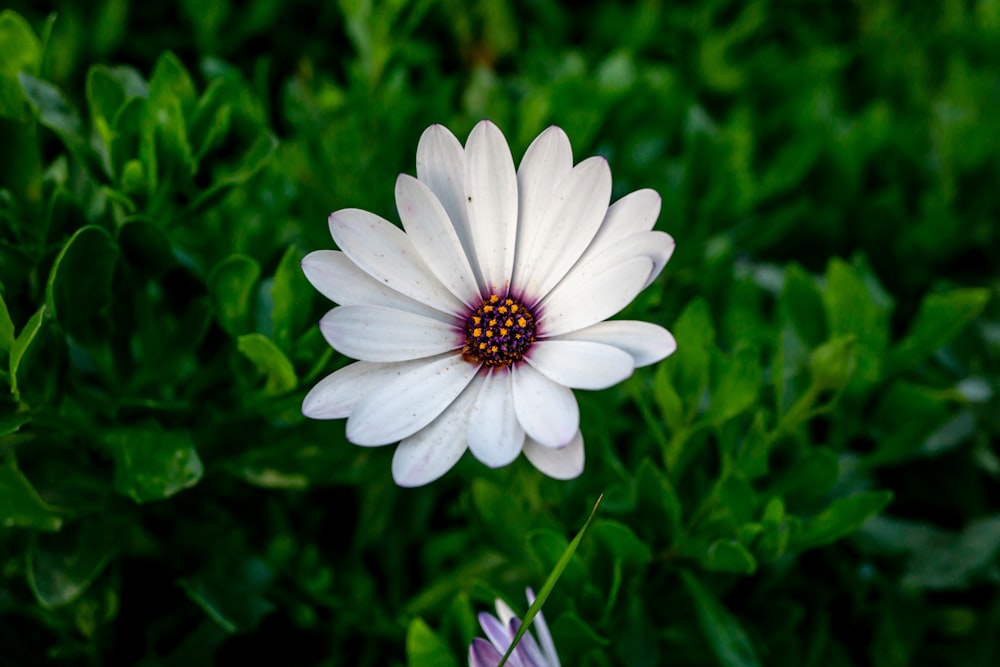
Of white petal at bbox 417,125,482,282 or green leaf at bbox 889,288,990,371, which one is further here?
green leaf at bbox 889,288,990,371

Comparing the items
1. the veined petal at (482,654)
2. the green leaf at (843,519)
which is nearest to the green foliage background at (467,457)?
the green leaf at (843,519)

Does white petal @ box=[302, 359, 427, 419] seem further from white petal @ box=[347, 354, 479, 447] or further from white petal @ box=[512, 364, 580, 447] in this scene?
white petal @ box=[512, 364, 580, 447]

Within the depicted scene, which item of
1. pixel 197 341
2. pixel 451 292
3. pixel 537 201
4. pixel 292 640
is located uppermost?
pixel 537 201

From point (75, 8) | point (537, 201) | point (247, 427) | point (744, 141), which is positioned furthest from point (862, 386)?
point (75, 8)

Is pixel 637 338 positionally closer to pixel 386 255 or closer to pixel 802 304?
pixel 386 255

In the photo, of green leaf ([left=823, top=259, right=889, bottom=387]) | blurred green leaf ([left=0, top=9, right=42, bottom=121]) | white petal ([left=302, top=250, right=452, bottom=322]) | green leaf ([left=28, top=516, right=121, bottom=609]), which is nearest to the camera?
white petal ([left=302, top=250, right=452, bottom=322])

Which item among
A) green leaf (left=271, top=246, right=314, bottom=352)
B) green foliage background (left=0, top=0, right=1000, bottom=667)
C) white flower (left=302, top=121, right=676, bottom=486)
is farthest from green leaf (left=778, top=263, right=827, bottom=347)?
green leaf (left=271, top=246, right=314, bottom=352)

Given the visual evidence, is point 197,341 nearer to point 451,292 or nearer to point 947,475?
point 451,292
